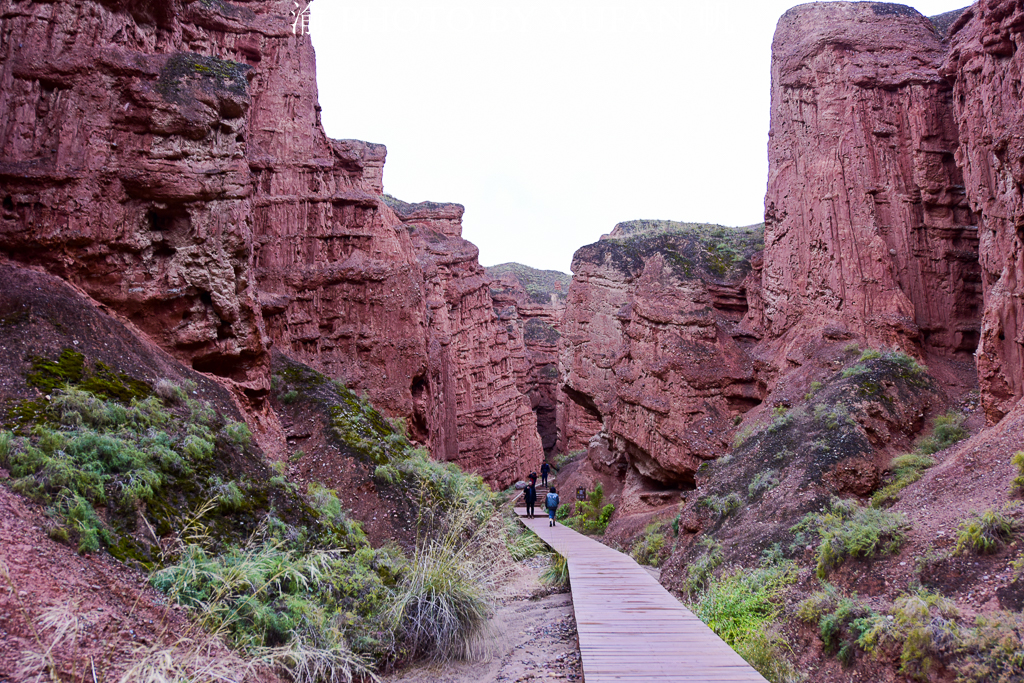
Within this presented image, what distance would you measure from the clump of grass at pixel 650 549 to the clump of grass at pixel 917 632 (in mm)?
11685

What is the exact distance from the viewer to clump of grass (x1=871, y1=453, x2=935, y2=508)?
14.8 meters

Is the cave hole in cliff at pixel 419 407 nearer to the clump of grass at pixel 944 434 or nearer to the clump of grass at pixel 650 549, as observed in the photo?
the clump of grass at pixel 650 549

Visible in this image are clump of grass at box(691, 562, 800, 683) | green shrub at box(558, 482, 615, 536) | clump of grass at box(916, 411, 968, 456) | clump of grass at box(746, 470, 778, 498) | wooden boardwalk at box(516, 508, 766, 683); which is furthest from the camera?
green shrub at box(558, 482, 615, 536)

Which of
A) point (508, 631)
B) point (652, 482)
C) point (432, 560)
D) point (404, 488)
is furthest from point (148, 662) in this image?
point (652, 482)

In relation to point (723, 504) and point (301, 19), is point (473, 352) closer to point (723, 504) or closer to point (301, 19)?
point (301, 19)

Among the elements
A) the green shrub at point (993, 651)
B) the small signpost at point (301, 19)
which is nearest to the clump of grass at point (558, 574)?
the green shrub at point (993, 651)

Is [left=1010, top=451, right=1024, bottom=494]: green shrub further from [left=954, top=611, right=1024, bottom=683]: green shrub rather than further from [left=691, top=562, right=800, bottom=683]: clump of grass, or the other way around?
[left=691, top=562, right=800, bottom=683]: clump of grass

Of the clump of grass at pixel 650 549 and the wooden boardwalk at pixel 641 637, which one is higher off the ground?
the wooden boardwalk at pixel 641 637

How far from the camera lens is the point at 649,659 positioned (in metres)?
8.63

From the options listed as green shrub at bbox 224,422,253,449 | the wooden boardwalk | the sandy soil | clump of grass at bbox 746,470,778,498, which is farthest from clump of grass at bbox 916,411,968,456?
green shrub at bbox 224,422,253,449

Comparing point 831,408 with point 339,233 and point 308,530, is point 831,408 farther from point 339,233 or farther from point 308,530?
point 339,233

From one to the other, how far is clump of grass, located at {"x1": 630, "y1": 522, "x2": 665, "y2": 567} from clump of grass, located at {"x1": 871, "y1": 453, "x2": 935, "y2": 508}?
7.43 metres

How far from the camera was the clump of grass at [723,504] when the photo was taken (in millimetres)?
17656

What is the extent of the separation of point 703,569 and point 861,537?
4.56m
